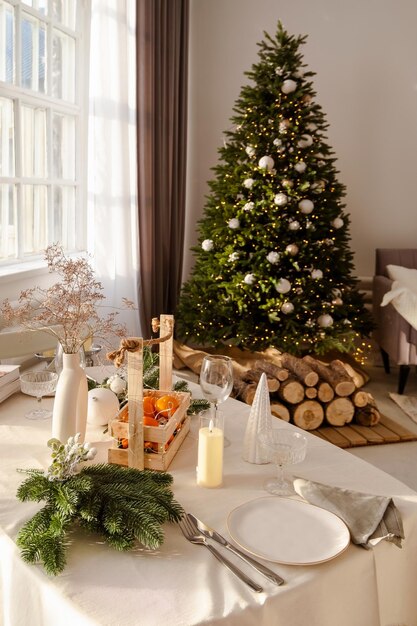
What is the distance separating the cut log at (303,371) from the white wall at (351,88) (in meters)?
1.90

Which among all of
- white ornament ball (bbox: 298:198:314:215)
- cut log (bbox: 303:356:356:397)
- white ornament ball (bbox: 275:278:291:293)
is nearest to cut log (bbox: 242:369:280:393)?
cut log (bbox: 303:356:356:397)

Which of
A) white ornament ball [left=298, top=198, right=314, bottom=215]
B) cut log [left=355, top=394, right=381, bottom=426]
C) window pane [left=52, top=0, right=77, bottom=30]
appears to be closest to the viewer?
cut log [left=355, top=394, right=381, bottom=426]

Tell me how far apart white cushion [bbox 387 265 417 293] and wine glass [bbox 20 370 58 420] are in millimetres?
2998

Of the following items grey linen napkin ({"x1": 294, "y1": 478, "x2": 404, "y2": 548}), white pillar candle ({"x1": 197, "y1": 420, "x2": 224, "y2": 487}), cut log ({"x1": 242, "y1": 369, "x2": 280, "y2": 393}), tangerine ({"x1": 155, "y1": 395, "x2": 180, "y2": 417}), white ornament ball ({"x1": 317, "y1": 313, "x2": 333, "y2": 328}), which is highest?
tangerine ({"x1": 155, "y1": 395, "x2": 180, "y2": 417})

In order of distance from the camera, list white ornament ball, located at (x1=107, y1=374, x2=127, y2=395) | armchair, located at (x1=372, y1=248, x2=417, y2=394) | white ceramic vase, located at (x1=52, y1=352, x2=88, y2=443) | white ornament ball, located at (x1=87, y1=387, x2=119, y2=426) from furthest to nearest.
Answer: armchair, located at (x1=372, y1=248, x2=417, y2=394) < white ornament ball, located at (x1=107, y1=374, x2=127, y2=395) < white ornament ball, located at (x1=87, y1=387, x2=119, y2=426) < white ceramic vase, located at (x1=52, y1=352, x2=88, y2=443)

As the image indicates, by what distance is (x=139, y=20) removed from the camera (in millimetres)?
3760

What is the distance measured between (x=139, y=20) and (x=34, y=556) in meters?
3.55

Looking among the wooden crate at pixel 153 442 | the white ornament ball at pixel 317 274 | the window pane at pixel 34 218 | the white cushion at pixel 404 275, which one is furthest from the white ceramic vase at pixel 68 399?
the white cushion at pixel 404 275

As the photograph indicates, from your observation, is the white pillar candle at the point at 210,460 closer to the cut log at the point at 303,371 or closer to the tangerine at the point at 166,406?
the tangerine at the point at 166,406

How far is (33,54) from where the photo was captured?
3.37 metres

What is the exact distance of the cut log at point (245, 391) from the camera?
3031 millimetres

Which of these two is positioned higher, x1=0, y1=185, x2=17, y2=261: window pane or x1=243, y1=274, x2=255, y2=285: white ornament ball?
x1=0, y1=185, x2=17, y2=261: window pane

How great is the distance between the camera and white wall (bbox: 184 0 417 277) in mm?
4656

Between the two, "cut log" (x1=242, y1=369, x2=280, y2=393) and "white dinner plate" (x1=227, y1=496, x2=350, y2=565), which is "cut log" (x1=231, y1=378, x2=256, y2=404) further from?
"white dinner plate" (x1=227, y1=496, x2=350, y2=565)
